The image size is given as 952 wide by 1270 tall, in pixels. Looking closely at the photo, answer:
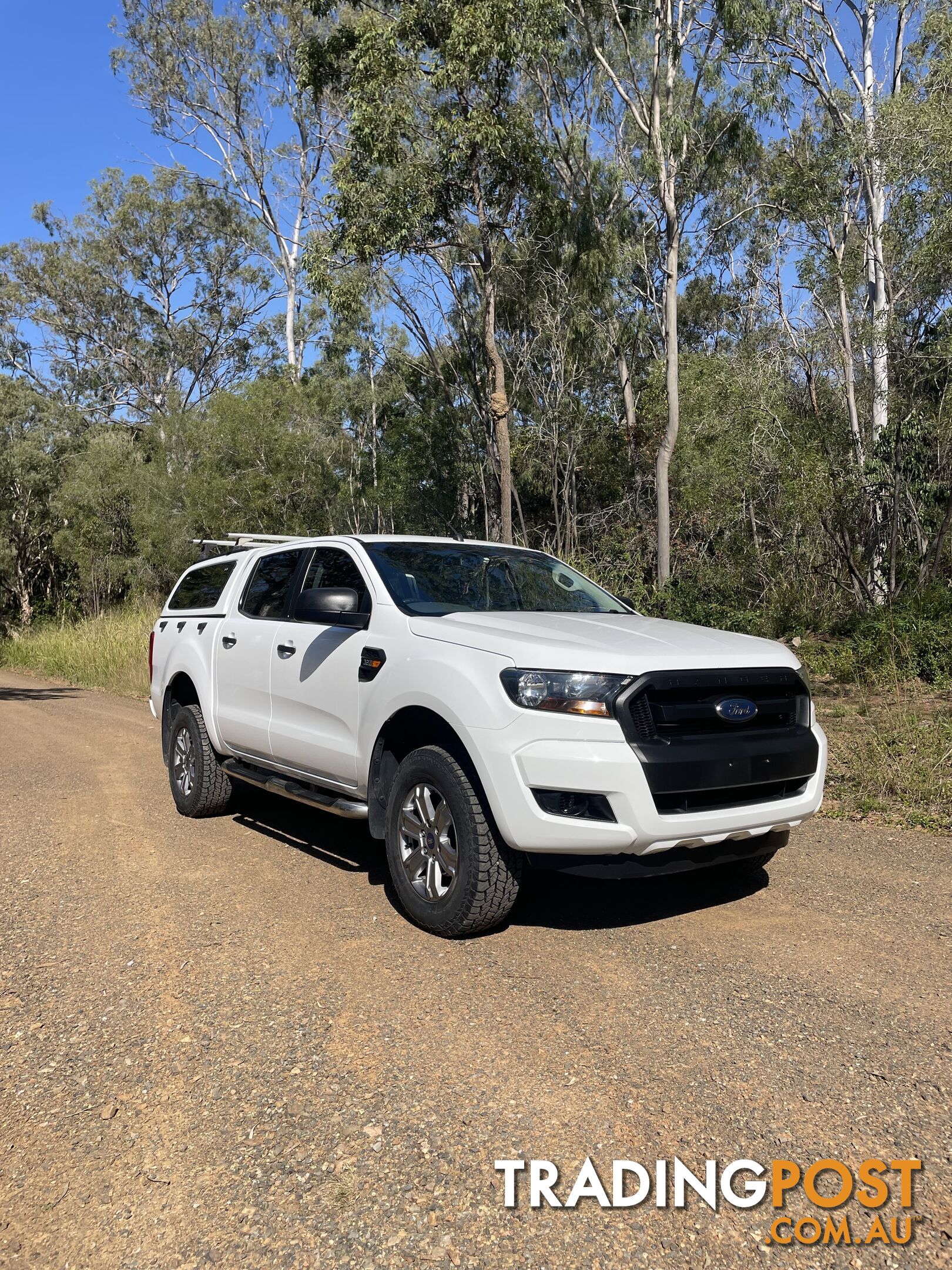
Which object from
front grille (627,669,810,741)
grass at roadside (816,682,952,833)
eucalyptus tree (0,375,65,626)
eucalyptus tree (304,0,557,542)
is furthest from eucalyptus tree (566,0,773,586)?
eucalyptus tree (0,375,65,626)

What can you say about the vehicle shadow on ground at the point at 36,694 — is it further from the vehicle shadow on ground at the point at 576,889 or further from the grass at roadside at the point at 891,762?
the grass at roadside at the point at 891,762

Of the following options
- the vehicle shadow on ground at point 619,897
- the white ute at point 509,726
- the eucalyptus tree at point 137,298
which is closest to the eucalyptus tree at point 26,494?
the eucalyptus tree at point 137,298

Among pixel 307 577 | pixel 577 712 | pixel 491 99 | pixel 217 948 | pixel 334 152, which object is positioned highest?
pixel 334 152

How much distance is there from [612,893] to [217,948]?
76.9 inches

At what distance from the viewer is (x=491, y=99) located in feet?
56.6

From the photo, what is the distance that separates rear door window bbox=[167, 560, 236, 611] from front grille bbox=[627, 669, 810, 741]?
383 cm

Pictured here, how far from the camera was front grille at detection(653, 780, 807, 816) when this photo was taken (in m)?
3.84

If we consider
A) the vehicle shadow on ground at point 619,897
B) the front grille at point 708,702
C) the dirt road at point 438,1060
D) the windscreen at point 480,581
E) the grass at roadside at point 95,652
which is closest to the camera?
the dirt road at point 438,1060

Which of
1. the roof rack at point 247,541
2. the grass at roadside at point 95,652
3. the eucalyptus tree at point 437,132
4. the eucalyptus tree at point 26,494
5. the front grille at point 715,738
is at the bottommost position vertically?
the grass at roadside at point 95,652

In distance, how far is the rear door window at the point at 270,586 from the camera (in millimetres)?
5984

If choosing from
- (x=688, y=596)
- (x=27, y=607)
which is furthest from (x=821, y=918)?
(x=27, y=607)

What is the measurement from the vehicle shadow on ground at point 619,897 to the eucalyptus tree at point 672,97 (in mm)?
12985

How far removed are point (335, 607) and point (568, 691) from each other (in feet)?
4.52

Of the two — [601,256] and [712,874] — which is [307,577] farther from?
[601,256]
